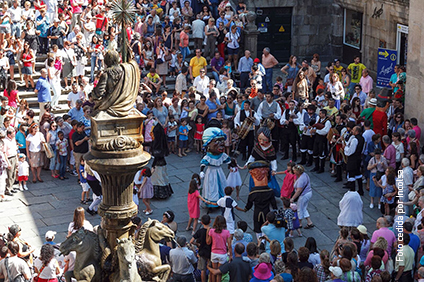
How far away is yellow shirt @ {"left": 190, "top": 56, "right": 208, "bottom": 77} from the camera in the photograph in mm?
23891

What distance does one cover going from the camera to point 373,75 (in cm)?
2708

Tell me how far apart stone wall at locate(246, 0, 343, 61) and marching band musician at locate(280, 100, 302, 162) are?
1022cm

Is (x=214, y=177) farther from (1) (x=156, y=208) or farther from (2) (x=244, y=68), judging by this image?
(2) (x=244, y=68)

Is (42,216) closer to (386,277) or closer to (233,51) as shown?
(386,277)

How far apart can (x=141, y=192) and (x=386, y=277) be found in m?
6.95

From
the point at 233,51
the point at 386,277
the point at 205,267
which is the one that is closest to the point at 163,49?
the point at 233,51

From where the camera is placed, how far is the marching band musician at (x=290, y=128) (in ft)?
64.8

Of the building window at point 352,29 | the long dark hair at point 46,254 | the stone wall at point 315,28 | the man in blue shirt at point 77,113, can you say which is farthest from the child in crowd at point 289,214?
the stone wall at point 315,28

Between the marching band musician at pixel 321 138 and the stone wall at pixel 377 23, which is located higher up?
the stone wall at pixel 377 23

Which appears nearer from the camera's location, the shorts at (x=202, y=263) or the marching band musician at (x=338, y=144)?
the shorts at (x=202, y=263)

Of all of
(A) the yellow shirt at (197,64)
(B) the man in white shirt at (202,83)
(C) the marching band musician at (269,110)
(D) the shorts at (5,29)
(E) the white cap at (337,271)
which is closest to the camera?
(E) the white cap at (337,271)

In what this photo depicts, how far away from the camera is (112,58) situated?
7.16 m

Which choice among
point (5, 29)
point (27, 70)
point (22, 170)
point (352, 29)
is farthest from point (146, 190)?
point (352, 29)

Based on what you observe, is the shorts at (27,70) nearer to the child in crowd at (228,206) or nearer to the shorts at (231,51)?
the shorts at (231,51)
